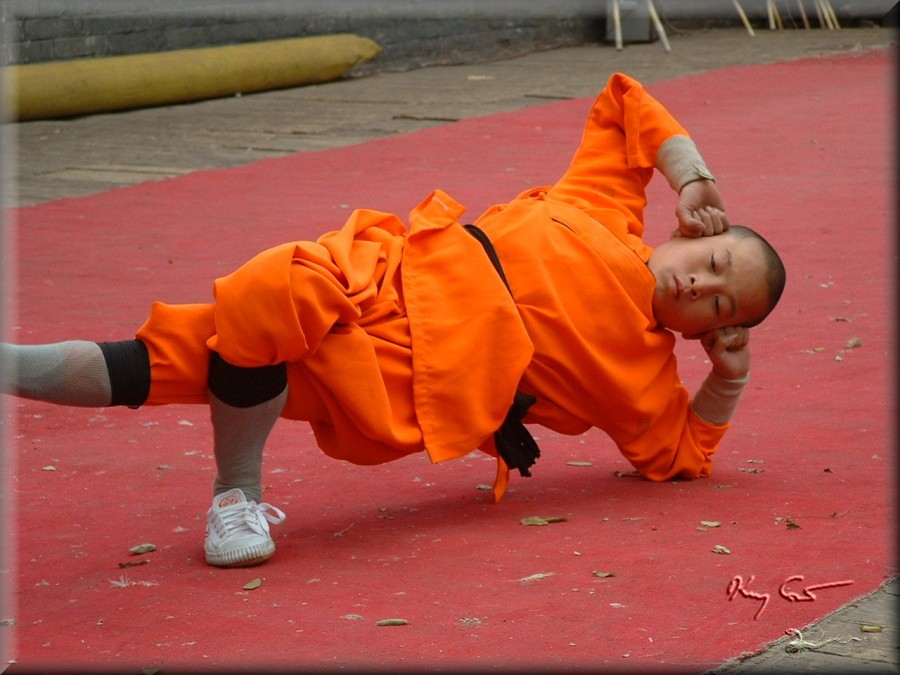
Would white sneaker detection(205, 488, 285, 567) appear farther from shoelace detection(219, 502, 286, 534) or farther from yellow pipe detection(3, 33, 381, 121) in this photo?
yellow pipe detection(3, 33, 381, 121)

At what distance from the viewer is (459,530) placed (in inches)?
110

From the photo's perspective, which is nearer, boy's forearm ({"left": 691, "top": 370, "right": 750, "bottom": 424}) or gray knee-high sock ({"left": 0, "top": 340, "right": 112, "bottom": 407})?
gray knee-high sock ({"left": 0, "top": 340, "right": 112, "bottom": 407})

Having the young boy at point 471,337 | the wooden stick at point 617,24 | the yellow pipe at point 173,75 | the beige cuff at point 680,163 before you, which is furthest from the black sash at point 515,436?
the wooden stick at point 617,24

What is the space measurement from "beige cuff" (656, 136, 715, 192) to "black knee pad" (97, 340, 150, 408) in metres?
1.12

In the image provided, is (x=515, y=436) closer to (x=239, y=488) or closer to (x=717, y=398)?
(x=717, y=398)

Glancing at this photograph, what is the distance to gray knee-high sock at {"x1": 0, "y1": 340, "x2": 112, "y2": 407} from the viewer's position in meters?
2.40

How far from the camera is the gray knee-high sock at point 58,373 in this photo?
2.40 m

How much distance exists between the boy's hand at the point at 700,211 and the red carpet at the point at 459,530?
0.55m

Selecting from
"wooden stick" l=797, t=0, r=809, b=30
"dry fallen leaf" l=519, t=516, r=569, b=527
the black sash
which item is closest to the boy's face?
the black sash

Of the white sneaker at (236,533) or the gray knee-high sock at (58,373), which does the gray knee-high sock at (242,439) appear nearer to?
the white sneaker at (236,533)

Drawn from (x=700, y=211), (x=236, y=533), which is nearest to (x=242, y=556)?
(x=236, y=533)

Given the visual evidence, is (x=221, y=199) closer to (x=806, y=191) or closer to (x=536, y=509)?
(x=806, y=191)

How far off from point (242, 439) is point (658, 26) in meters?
10.1

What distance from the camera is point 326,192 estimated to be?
21.5 feet
